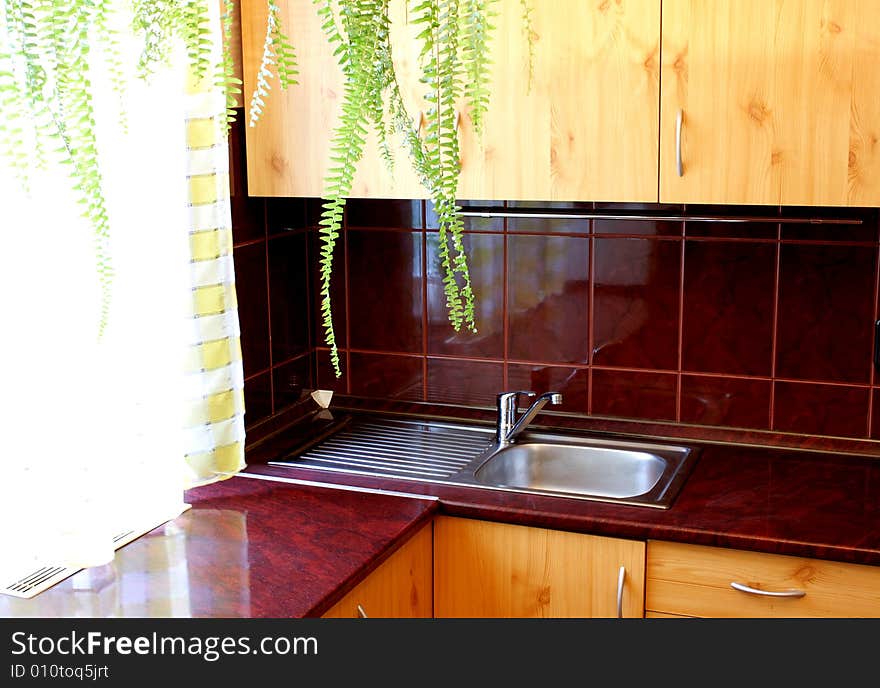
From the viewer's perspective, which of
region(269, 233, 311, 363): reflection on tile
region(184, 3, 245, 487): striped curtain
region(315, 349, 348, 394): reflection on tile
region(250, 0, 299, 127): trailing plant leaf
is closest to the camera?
region(250, 0, 299, 127): trailing plant leaf

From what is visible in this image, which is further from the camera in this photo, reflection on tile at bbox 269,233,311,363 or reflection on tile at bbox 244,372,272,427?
reflection on tile at bbox 269,233,311,363

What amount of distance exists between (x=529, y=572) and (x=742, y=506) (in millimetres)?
446

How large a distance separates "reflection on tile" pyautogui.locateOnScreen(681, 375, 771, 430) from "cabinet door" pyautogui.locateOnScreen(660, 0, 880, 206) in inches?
22.8

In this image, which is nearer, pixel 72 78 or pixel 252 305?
pixel 72 78

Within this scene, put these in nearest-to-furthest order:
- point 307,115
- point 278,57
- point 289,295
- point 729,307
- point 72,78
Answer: point 72,78
point 278,57
point 307,115
point 729,307
point 289,295

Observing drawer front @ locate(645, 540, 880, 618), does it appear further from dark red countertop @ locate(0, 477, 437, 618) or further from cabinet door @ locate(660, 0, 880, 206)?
cabinet door @ locate(660, 0, 880, 206)

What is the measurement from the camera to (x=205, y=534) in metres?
2.10

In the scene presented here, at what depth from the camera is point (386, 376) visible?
9.61ft

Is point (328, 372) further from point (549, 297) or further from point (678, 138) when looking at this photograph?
point (678, 138)

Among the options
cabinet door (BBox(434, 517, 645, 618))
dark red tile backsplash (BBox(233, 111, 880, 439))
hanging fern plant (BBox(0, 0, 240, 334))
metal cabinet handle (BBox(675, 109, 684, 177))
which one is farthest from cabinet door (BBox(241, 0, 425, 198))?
hanging fern plant (BBox(0, 0, 240, 334))

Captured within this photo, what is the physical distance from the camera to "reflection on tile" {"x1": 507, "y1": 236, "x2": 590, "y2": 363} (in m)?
2.69

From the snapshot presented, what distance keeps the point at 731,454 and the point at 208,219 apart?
1287mm

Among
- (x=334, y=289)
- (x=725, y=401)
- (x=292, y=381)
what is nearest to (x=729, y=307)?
(x=725, y=401)
